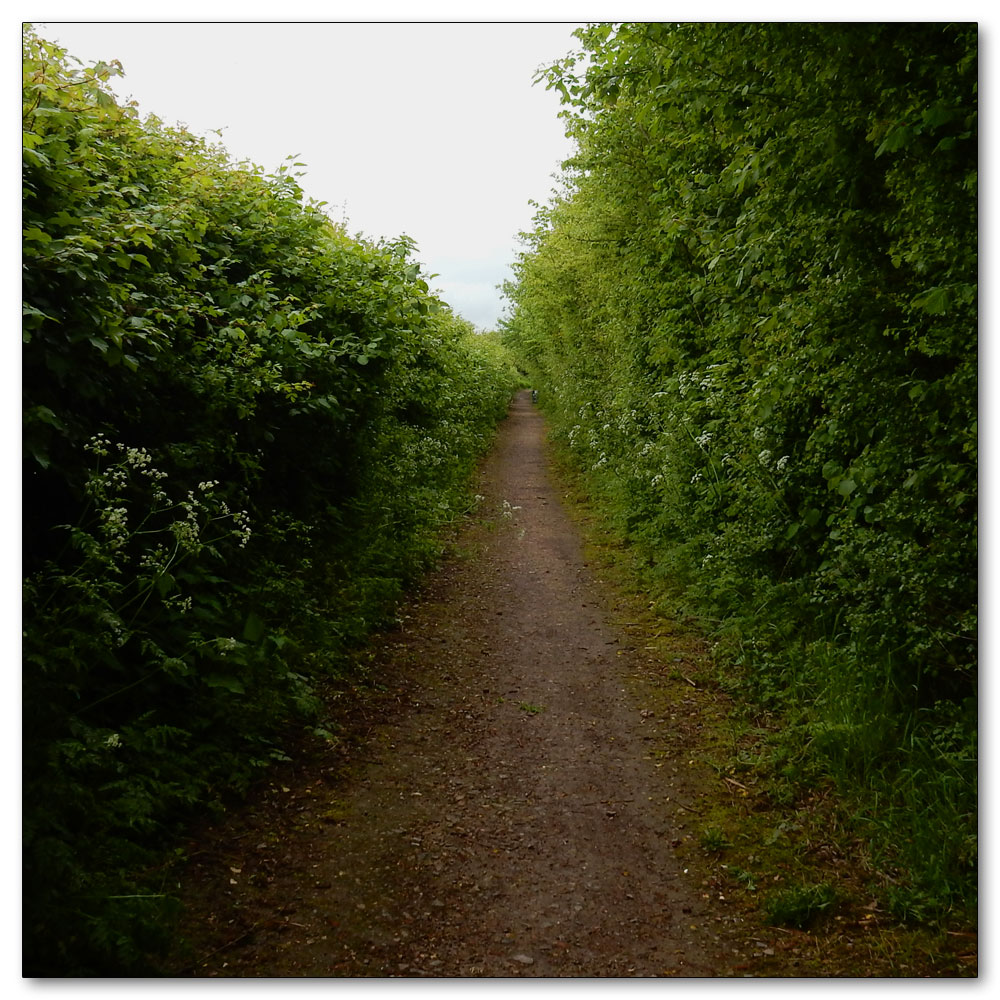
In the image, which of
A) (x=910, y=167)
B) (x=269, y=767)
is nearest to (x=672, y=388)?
(x=910, y=167)

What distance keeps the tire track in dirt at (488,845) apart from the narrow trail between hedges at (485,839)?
11 millimetres

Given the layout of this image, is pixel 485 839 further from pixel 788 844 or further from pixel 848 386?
pixel 848 386

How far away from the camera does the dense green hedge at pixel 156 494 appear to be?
322 centimetres

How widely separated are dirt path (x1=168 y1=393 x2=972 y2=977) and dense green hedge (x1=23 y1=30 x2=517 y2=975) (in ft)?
1.39

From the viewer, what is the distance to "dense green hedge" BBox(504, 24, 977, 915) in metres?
3.50

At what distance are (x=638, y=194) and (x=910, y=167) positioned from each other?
662 centimetres

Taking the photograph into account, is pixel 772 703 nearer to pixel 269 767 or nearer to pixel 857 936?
pixel 857 936

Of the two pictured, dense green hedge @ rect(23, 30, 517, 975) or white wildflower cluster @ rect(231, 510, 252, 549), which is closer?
dense green hedge @ rect(23, 30, 517, 975)

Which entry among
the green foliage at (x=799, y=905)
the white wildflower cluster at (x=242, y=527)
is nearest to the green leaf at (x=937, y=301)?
the green foliage at (x=799, y=905)

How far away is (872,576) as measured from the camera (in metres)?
4.28

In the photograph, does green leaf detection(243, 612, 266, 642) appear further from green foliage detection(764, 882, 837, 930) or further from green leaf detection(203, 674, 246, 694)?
green foliage detection(764, 882, 837, 930)

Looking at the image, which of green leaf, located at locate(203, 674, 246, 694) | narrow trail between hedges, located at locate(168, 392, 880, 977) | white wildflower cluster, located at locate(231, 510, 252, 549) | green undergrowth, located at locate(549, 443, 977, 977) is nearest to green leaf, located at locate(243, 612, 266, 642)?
green leaf, located at locate(203, 674, 246, 694)

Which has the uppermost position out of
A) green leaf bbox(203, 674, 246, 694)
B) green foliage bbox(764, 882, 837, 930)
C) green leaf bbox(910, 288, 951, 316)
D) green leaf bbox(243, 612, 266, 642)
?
green leaf bbox(910, 288, 951, 316)

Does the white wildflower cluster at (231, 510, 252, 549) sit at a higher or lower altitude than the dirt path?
higher
